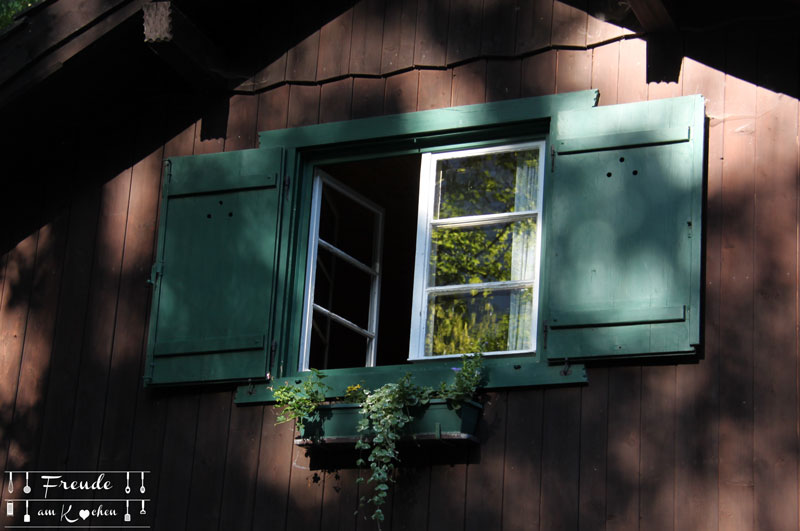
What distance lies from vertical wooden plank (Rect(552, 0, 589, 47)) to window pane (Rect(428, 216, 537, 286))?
86cm

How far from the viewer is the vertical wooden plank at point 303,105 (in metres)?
6.51

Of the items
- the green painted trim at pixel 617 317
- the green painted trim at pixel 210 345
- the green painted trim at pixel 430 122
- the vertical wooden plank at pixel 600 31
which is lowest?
the green painted trim at pixel 210 345

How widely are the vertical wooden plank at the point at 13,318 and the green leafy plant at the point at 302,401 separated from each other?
5.41ft

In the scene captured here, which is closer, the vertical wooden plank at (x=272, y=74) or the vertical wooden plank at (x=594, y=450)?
the vertical wooden plank at (x=594, y=450)

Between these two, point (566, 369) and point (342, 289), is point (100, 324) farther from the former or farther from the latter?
point (566, 369)

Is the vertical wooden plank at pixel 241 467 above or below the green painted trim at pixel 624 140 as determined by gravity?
below

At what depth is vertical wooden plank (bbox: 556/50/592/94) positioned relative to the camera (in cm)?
594

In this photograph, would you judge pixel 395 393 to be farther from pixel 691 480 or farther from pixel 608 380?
pixel 691 480

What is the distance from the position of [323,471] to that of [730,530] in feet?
5.98

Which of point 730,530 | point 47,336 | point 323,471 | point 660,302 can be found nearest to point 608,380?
point 660,302

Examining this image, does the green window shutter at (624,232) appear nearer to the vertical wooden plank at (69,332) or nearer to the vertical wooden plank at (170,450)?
the vertical wooden plank at (170,450)

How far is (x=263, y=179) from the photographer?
20.9ft

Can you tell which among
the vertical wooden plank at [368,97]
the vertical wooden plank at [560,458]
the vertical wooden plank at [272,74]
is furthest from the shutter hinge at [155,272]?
the vertical wooden plank at [560,458]

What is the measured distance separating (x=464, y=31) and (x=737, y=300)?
198cm
